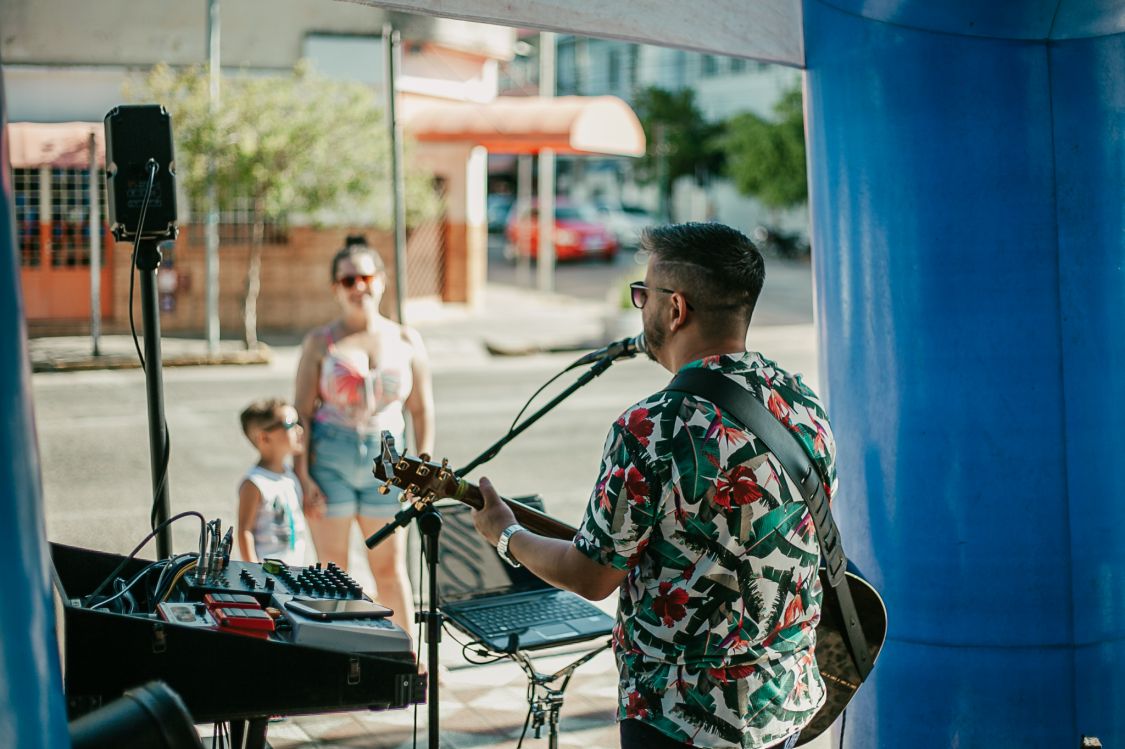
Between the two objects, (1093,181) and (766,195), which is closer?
(1093,181)

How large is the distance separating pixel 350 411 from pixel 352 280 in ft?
1.71

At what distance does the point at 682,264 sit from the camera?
99.0 inches

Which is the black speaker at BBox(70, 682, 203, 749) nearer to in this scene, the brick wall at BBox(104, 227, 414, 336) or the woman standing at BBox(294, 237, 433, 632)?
the woman standing at BBox(294, 237, 433, 632)

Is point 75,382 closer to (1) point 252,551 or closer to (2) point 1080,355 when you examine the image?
(1) point 252,551

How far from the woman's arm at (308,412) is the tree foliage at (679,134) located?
36.8 m

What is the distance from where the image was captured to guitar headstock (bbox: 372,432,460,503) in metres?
2.81

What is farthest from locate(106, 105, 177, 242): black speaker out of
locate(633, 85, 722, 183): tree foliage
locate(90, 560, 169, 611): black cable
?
locate(633, 85, 722, 183): tree foliage

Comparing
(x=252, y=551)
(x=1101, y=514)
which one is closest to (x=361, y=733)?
(x=252, y=551)

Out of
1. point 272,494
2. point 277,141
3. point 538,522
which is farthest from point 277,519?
point 277,141

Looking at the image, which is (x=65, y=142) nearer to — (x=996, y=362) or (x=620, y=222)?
(x=996, y=362)

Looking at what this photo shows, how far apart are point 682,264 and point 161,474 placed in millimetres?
2039

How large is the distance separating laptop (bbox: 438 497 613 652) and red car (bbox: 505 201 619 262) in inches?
1066

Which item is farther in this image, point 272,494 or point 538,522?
point 272,494

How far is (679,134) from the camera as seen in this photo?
41.3 metres
